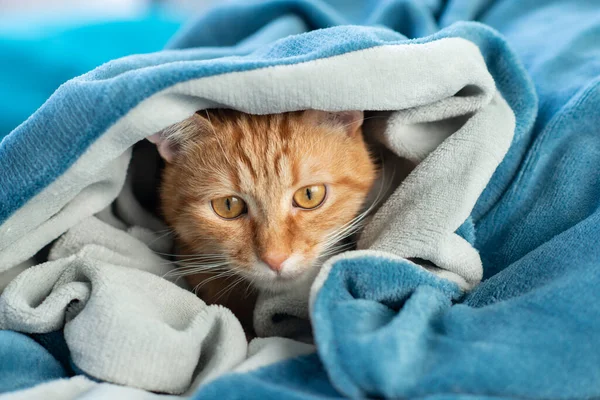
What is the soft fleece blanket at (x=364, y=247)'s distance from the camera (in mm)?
905

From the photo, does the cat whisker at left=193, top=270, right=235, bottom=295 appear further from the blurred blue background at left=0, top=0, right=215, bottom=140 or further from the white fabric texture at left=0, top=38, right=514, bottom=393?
the blurred blue background at left=0, top=0, right=215, bottom=140

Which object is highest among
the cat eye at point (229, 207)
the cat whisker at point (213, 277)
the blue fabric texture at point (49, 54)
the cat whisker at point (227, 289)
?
the blue fabric texture at point (49, 54)

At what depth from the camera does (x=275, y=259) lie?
4.07 ft

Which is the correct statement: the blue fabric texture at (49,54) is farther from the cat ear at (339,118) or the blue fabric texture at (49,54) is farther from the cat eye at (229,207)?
the cat ear at (339,118)

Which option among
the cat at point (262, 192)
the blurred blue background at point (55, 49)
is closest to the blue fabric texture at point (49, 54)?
the blurred blue background at point (55, 49)

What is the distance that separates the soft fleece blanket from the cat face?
0.09 meters

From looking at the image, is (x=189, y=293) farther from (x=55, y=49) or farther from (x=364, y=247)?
(x=55, y=49)

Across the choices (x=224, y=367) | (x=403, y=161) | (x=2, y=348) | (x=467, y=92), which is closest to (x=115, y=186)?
(x=2, y=348)

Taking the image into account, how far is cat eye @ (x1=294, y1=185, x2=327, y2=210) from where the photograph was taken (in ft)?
4.42

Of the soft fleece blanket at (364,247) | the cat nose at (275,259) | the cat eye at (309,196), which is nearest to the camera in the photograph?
the soft fleece blanket at (364,247)

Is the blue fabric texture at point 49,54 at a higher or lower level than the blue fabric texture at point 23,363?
higher

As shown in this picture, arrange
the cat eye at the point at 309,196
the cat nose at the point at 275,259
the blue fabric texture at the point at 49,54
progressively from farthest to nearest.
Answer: the blue fabric texture at the point at 49,54, the cat eye at the point at 309,196, the cat nose at the point at 275,259

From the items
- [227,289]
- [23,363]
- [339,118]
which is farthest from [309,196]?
[23,363]

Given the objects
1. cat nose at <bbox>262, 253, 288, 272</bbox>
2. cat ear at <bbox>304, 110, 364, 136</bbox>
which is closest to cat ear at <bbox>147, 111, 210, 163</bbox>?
cat ear at <bbox>304, 110, 364, 136</bbox>
